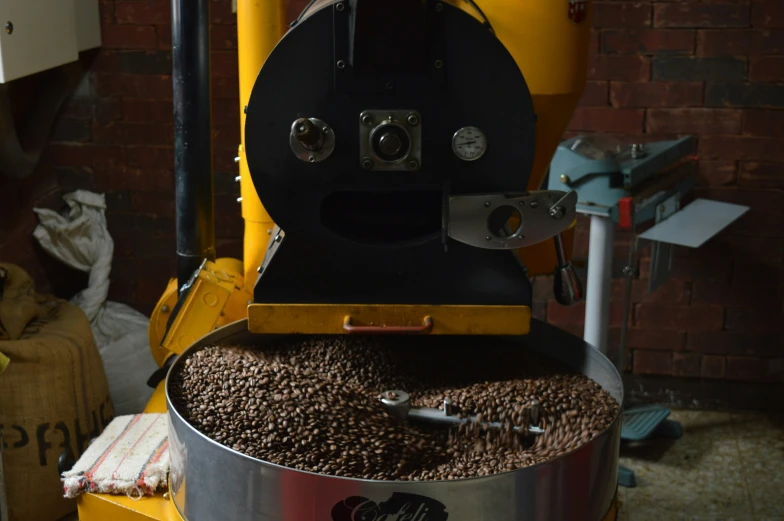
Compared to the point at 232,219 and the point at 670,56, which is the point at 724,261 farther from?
the point at 232,219

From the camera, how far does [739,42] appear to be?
8.48ft

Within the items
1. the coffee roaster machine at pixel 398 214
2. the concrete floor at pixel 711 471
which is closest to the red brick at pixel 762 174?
the concrete floor at pixel 711 471

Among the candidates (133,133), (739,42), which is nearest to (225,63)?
(133,133)

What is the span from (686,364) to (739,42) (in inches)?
40.5

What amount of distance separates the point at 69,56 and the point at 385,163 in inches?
67.5

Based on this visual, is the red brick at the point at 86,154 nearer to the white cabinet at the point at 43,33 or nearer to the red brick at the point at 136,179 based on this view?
the red brick at the point at 136,179

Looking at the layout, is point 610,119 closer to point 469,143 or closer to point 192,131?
point 192,131

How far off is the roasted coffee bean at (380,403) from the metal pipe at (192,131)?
2.07 feet

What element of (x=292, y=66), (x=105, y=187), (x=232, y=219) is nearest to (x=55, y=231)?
(x=105, y=187)

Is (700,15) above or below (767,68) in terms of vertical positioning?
above

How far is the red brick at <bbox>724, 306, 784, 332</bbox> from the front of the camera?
9.23ft

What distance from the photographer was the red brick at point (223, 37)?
107 inches

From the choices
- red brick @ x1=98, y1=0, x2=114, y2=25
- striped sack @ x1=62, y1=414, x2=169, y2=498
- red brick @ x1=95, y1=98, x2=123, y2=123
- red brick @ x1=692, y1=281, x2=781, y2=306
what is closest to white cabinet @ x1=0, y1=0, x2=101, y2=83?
red brick @ x1=98, y1=0, x2=114, y2=25

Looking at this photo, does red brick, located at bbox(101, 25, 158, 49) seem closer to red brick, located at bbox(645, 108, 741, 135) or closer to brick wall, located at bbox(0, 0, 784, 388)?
brick wall, located at bbox(0, 0, 784, 388)
